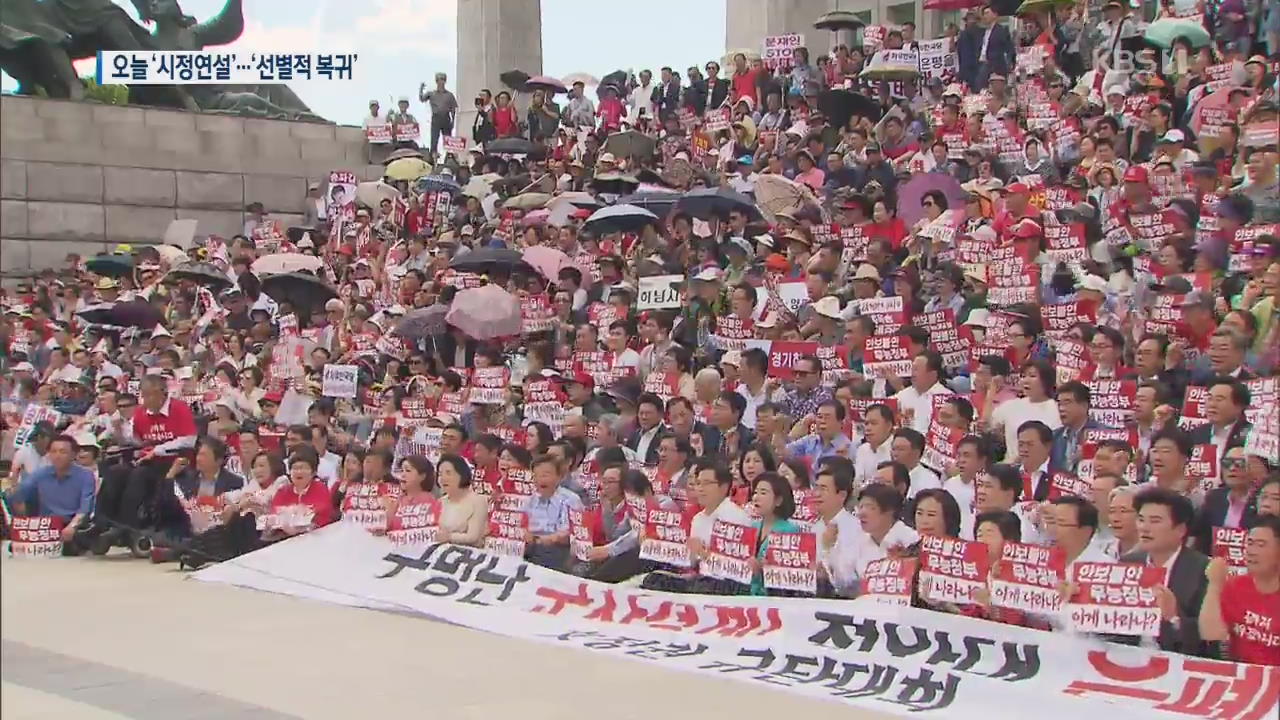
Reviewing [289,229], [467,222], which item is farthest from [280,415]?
[289,229]

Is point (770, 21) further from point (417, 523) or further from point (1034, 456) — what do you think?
point (1034, 456)

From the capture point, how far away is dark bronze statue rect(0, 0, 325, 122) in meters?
28.2

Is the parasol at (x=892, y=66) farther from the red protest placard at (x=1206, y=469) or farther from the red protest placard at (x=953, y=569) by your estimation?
the red protest placard at (x=953, y=569)

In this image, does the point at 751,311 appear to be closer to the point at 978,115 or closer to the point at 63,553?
the point at 978,115

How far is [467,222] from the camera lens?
2062cm

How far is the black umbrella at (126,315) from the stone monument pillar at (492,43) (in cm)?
1041

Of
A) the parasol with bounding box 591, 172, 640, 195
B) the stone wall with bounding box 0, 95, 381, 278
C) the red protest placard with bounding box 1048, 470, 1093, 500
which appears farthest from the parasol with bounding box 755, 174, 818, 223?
the stone wall with bounding box 0, 95, 381, 278

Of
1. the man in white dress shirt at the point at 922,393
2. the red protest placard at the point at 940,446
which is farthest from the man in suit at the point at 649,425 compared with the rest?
the red protest placard at the point at 940,446

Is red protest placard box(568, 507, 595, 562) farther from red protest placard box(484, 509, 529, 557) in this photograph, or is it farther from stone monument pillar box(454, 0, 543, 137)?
stone monument pillar box(454, 0, 543, 137)

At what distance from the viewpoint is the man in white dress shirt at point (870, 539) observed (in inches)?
364

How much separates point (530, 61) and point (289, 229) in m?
6.40

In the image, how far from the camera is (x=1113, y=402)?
9906 mm

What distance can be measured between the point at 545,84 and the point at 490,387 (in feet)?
37.6

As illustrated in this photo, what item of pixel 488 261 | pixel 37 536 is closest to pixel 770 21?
pixel 488 261
